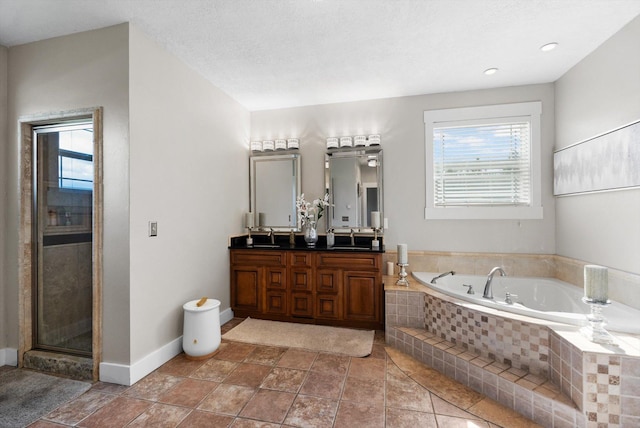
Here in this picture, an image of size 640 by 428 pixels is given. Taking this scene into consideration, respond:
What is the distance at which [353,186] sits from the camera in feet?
11.6

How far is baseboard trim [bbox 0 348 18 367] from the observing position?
235cm

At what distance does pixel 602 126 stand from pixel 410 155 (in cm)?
165

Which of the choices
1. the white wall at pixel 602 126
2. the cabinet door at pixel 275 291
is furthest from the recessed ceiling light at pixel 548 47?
the cabinet door at pixel 275 291

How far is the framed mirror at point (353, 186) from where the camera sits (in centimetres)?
350

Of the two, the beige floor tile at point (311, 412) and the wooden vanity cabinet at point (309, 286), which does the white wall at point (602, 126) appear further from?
the beige floor tile at point (311, 412)

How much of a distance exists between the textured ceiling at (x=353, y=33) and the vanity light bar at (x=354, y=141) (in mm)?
640

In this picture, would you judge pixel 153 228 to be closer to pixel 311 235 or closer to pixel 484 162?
pixel 311 235

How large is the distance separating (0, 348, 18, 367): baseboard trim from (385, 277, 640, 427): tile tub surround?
3.16 metres

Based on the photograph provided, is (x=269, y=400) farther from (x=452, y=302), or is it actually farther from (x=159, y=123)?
(x=159, y=123)

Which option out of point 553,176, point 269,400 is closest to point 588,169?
point 553,176

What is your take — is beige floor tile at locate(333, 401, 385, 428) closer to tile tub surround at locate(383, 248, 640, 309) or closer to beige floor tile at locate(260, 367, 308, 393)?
beige floor tile at locate(260, 367, 308, 393)

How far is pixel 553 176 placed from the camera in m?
3.09

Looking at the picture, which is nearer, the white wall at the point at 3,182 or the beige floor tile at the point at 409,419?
the beige floor tile at the point at 409,419

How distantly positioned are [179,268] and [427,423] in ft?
7.32
